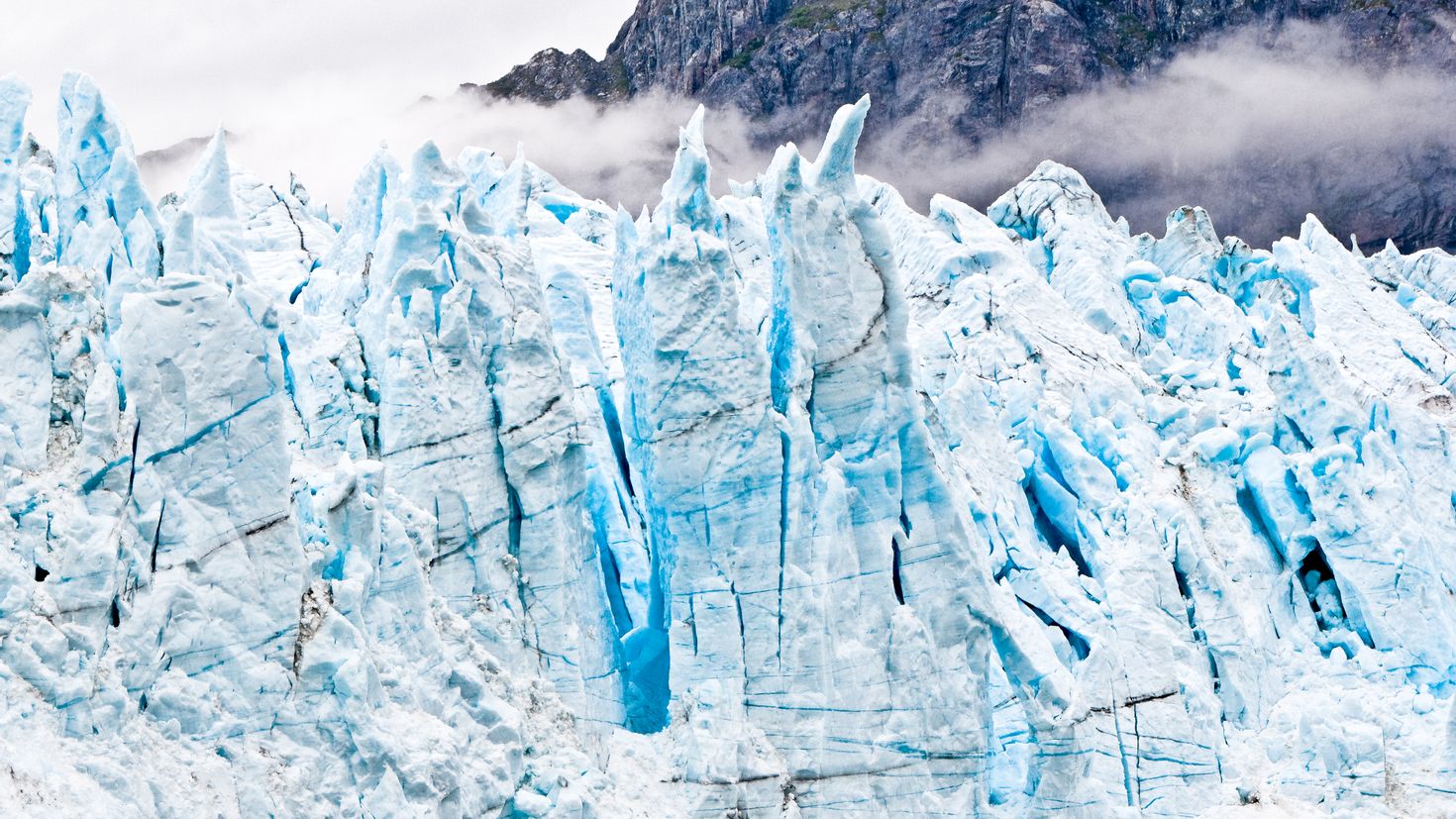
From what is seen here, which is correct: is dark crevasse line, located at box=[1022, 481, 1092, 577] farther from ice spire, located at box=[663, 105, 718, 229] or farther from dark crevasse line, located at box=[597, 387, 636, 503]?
ice spire, located at box=[663, 105, 718, 229]

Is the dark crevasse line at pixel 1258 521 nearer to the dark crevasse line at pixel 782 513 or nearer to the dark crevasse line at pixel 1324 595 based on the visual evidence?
the dark crevasse line at pixel 1324 595

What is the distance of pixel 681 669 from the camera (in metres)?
18.4

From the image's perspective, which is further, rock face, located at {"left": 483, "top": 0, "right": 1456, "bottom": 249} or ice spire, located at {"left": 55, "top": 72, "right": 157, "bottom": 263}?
rock face, located at {"left": 483, "top": 0, "right": 1456, "bottom": 249}

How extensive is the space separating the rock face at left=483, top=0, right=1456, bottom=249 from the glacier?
24.8 meters

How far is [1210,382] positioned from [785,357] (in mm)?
14414

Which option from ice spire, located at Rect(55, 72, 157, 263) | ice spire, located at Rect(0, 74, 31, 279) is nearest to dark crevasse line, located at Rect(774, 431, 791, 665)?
ice spire, located at Rect(55, 72, 157, 263)

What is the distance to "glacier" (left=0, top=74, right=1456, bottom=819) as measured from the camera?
1419 cm

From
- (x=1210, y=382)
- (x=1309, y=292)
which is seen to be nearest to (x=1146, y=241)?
(x=1309, y=292)

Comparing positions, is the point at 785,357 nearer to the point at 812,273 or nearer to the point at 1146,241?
the point at 812,273

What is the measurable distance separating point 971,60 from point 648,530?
1418 inches

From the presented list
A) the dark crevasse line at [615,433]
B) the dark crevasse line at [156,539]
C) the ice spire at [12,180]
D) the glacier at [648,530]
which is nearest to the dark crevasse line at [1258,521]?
the glacier at [648,530]

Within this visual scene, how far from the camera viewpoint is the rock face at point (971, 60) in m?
50.5

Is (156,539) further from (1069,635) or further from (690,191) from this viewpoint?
(1069,635)

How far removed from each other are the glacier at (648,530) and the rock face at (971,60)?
24779 mm
